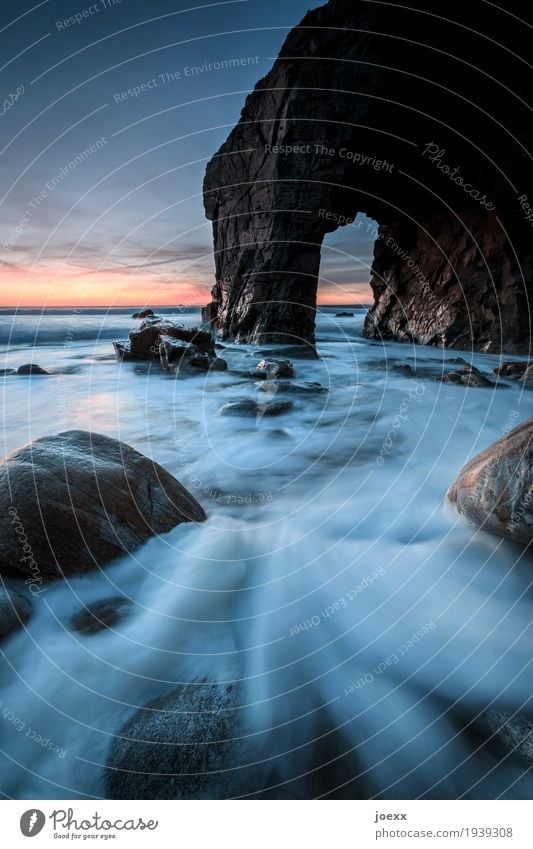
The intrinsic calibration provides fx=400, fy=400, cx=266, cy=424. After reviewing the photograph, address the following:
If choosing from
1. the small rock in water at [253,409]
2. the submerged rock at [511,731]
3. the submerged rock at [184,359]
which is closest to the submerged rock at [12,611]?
the submerged rock at [511,731]

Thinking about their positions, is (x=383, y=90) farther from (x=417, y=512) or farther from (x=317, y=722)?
(x=317, y=722)

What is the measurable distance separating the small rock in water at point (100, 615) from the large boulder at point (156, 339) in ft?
27.5

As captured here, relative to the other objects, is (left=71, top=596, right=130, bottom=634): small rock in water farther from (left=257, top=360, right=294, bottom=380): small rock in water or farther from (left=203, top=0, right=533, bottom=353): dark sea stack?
(left=203, top=0, right=533, bottom=353): dark sea stack

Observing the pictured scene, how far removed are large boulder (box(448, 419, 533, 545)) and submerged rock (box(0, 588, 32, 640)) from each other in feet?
8.39

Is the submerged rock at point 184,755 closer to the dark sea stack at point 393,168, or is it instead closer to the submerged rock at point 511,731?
the submerged rock at point 511,731

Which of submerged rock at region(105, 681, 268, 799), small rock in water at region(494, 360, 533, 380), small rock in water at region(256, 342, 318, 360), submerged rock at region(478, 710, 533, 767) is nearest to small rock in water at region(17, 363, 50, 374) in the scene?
small rock in water at region(256, 342, 318, 360)

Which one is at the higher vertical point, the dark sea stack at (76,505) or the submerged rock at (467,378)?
the submerged rock at (467,378)

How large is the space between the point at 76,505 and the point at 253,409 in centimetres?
413

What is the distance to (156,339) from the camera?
33.4 ft

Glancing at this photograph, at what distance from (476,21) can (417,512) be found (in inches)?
498

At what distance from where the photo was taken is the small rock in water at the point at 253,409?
605 centimetres

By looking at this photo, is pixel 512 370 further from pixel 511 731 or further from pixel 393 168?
pixel 511 731
